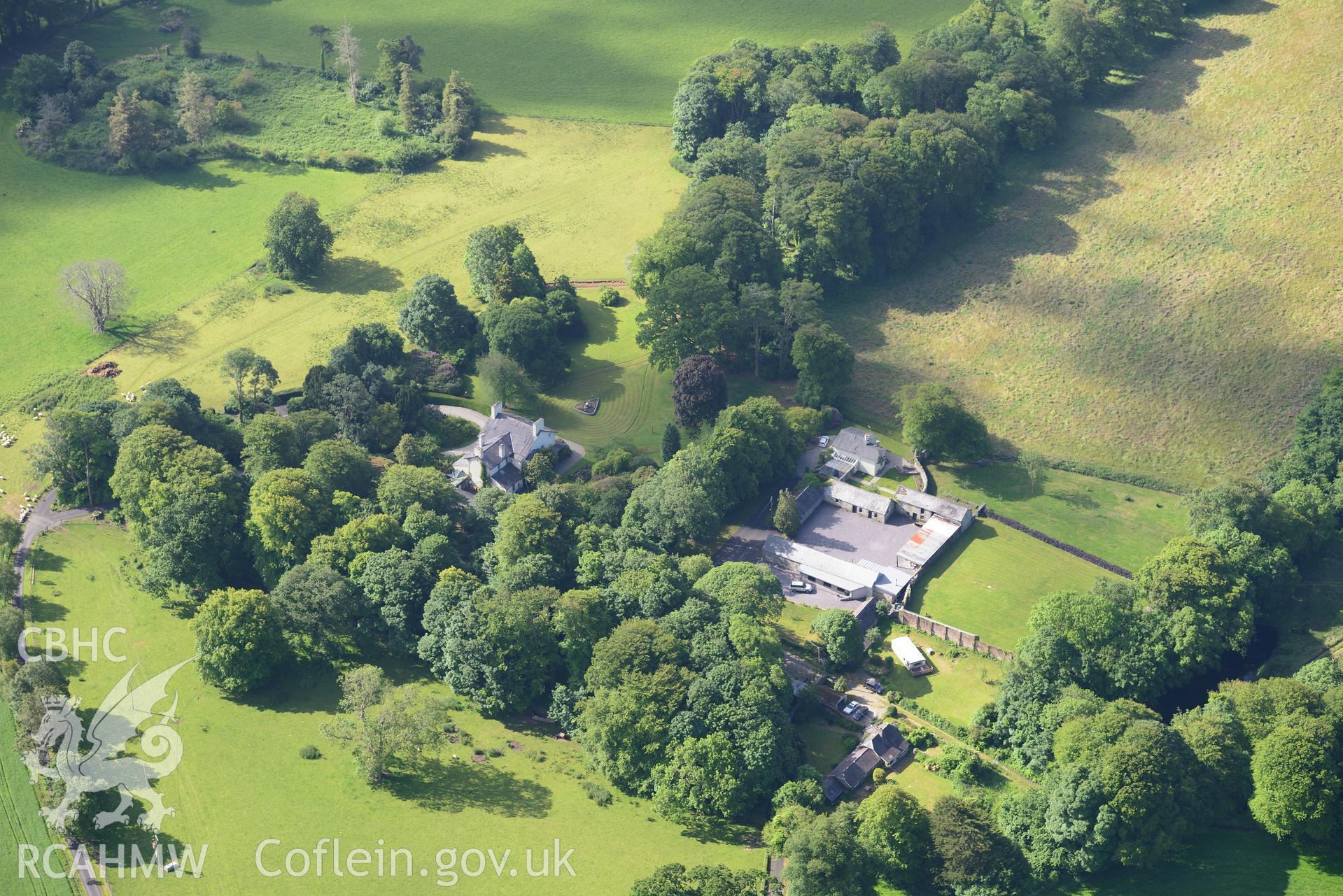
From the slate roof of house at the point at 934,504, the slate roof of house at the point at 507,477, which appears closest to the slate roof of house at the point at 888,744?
the slate roof of house at the point at 934,504

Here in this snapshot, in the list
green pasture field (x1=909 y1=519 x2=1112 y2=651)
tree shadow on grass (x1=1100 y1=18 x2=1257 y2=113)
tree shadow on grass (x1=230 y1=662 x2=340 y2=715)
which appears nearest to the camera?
tree shadow on grass (x1=230 y1=662 x2=340 y2=715)

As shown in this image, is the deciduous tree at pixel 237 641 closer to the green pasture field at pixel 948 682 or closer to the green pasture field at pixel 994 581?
the green pasture field at pixel 948 682

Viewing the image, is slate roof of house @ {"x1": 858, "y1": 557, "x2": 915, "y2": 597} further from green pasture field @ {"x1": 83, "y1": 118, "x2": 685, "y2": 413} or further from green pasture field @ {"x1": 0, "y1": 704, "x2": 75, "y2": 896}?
green pasture field @ {"x1": 0, "y1": 704, "x2": 75, "y2": 896}

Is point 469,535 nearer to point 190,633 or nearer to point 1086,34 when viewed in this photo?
point 190,633

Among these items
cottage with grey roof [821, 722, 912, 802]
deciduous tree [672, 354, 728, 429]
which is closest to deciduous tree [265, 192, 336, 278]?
deciduous tree [672, 354, 728, 429]

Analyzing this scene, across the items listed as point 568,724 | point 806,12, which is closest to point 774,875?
point 568,724

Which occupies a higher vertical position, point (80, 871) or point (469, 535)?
point (469, 535)

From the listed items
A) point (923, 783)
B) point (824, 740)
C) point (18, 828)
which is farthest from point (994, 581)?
point (18, 828)
